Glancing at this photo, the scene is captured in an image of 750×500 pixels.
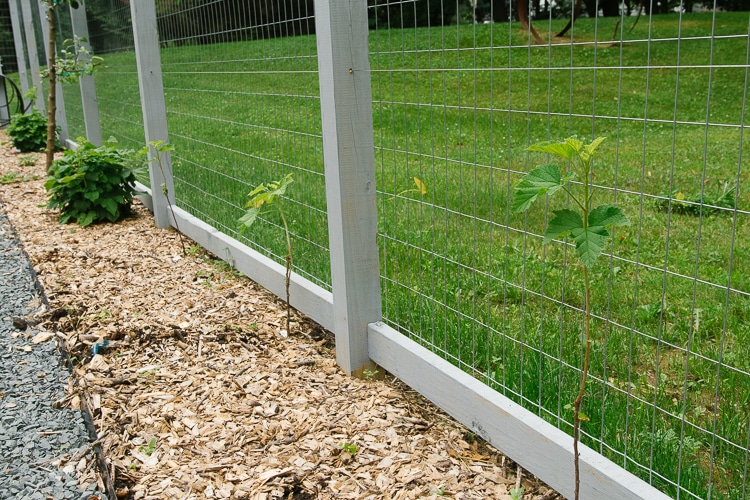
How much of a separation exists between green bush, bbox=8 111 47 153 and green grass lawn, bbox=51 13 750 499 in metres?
4.84

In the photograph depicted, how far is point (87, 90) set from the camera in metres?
8.55

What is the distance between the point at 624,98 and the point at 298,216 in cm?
611

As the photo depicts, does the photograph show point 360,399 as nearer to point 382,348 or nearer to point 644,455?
point 382,348

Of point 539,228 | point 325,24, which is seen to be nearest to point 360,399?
point 325,24

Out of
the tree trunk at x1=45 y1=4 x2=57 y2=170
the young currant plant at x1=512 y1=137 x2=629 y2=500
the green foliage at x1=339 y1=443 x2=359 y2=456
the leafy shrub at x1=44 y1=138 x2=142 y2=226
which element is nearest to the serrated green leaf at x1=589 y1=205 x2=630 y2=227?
the young currant plant at x1=512 y1=137 x2=629 y2=500

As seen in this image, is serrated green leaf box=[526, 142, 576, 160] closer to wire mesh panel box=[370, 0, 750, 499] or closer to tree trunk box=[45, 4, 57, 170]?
wire mesh panel box=[370, 0, 750, 499]

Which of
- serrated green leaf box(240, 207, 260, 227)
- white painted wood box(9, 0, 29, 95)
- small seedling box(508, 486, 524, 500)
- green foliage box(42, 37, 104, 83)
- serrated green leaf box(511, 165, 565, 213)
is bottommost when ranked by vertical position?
small seedling box(508, 486, 524, 500)

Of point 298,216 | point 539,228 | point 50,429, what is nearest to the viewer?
point 50,429

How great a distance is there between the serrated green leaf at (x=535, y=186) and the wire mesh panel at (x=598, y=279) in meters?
0.22

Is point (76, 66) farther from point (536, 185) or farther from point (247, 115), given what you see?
point (536, 185)

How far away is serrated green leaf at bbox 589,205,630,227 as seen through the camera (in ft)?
5.51

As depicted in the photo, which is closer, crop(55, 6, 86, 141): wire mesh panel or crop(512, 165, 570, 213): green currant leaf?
crop(512, 165, 570, 213): green currant leaf

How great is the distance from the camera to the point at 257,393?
10.3ft

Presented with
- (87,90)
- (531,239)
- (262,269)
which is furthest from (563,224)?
(87,90)
